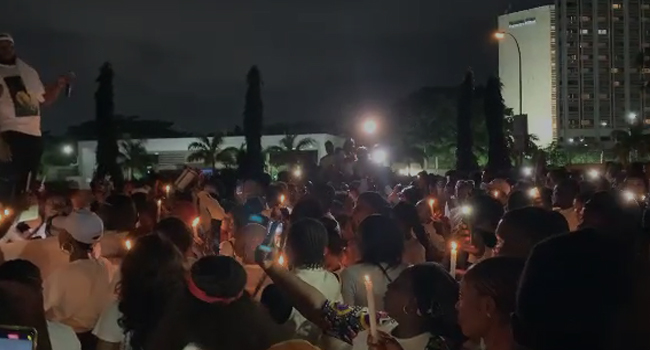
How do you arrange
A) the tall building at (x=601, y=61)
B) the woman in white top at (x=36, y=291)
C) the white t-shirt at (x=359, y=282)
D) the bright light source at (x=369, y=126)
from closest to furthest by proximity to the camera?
1. the woman in white top at (x=36, y=291)
2. the white t-shirt at (x=359, y=282)
3. the bright light source at (x=369, y=126)
4. the tall building at (x=601, y=61)

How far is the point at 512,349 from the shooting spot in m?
3.19

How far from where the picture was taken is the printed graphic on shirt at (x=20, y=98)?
7.89 meters

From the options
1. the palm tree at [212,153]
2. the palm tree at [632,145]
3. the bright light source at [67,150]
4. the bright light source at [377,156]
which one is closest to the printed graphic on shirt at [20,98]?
the bright light source at [377,156]

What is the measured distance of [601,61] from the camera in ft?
413

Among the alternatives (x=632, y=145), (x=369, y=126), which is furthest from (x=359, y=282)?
(x=632, y=145)

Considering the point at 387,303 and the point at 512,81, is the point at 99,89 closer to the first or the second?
the point at 387,303

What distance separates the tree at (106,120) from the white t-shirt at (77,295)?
3618cm

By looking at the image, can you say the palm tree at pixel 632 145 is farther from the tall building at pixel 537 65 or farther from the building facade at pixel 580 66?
the tall building at pixel 537 65

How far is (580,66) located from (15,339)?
127246mm

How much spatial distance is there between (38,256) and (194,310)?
2632mm

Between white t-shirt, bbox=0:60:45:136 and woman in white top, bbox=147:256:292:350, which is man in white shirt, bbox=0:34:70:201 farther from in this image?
woman in white top, bbox=147:256:292:350

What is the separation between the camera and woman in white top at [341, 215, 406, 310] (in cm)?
605

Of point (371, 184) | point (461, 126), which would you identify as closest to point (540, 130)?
point (461, 126)

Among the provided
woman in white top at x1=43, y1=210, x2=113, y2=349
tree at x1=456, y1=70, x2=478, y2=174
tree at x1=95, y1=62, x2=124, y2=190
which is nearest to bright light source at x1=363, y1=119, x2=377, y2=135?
tree at x1=456, y1=70, x2=478, y2=174
